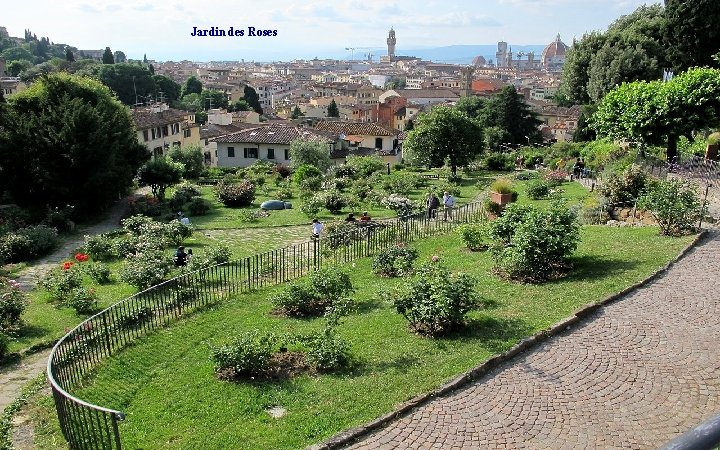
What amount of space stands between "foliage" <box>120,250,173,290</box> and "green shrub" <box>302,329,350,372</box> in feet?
26.1

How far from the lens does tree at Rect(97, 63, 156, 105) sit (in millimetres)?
117537

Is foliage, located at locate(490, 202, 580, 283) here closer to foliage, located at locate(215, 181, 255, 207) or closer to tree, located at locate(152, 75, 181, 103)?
foliage, located at locate(215, 181, 255, 207)

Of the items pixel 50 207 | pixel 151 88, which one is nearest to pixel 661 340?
pixel 50 207

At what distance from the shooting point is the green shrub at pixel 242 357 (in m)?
10.4

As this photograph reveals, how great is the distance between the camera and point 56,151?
31922 mm

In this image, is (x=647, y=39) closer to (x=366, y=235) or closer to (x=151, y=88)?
(x=366, y=235)

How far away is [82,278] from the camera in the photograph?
19297 mm

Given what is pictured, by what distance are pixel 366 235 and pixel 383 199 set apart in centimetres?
1053

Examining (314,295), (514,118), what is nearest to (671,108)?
(314,295)

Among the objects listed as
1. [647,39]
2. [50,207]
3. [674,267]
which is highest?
[647,39]

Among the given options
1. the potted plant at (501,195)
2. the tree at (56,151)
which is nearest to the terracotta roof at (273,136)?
the tree at (56,151)

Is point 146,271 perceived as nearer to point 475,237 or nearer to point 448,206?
point 475,237

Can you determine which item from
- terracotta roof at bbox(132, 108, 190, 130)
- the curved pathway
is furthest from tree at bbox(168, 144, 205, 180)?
the curved pathway

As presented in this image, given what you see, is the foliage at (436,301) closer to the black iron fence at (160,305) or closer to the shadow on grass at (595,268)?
the shadow on grass at (595,268)
